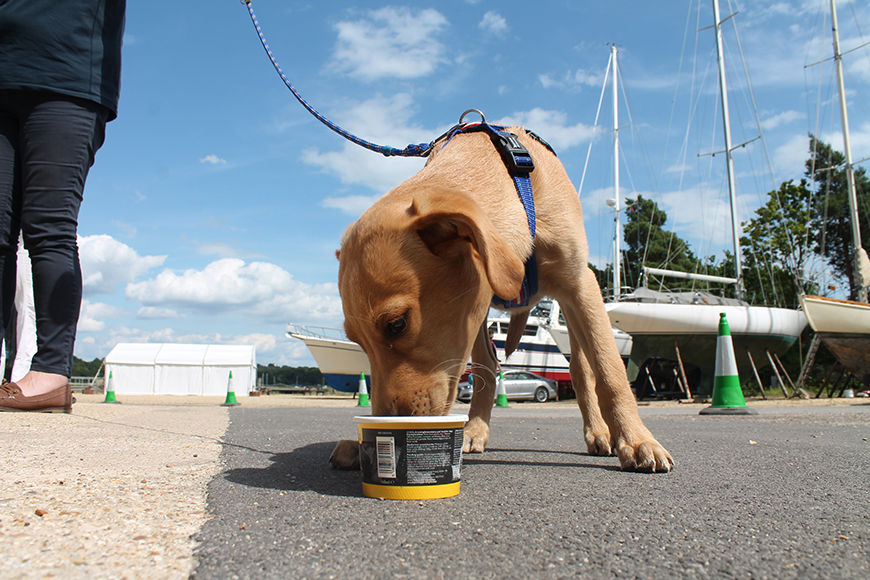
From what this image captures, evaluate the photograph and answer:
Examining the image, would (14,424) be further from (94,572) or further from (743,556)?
(743,556)

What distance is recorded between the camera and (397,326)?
1911 millimetres

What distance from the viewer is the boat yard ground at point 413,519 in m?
0.98

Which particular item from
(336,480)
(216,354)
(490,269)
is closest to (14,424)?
(336,480)

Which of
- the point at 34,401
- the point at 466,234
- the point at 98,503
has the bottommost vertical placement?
the point at 98,503

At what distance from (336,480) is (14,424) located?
1822 millimetres

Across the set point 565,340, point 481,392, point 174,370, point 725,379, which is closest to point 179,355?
point 174,370

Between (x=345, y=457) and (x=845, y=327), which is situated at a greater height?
(x=845, y=327)

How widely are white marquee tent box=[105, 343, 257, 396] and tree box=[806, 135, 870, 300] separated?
3157 cm

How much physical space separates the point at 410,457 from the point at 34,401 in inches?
99.9

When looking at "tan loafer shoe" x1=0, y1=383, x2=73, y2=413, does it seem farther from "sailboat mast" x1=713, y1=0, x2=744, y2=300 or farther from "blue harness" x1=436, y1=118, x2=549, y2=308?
"sailboat mast" x1=713, y1=0, x2=744, y2=300

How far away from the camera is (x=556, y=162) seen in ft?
9.89

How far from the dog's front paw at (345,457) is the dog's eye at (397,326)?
A: 64cm

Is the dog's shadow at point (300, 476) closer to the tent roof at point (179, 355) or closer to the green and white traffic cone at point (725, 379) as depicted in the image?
the green and white traffic cone at point (725, 379)

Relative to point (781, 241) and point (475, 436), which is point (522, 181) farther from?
point (781, 241)
